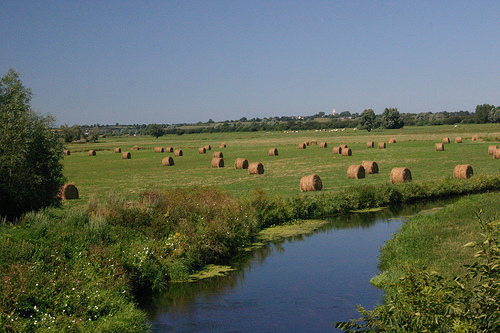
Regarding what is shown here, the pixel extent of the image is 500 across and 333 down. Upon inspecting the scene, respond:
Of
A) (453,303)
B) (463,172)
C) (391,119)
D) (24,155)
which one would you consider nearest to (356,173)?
(463,172)

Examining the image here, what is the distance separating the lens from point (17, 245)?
13281 mm

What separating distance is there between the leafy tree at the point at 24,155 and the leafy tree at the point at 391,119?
147 metres

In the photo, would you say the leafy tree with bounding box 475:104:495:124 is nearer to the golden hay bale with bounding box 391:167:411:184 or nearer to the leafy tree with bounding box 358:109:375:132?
the leafy tree with bounding box 358:109:375:132

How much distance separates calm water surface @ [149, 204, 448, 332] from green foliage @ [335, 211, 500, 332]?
14.8 feet

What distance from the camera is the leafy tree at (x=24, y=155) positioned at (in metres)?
17.6

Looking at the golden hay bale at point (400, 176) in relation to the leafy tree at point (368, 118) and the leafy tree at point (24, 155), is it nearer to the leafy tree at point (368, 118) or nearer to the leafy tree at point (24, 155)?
the leafy tree at point (24, 155)

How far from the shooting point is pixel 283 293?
14883 mm

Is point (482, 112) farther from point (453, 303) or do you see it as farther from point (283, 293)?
point (453, 303)

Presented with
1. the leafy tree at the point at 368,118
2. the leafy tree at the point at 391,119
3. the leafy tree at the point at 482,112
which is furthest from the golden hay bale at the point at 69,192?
the leafy tree at the point at 482,112

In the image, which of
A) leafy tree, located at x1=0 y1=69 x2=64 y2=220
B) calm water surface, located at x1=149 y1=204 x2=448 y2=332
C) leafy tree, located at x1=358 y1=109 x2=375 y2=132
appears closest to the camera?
calm water surface, located at x1=149 y1=204 x2=448 y2=332

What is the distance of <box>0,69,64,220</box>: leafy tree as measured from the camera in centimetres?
1761

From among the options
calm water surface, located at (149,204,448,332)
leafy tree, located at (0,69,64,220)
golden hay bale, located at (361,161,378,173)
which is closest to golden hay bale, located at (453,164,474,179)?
golden hay bale, located at (361,161,378,173)

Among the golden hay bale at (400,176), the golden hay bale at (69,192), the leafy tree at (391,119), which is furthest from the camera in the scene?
the leafy tree at (391,119)

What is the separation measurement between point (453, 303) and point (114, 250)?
401 inches
